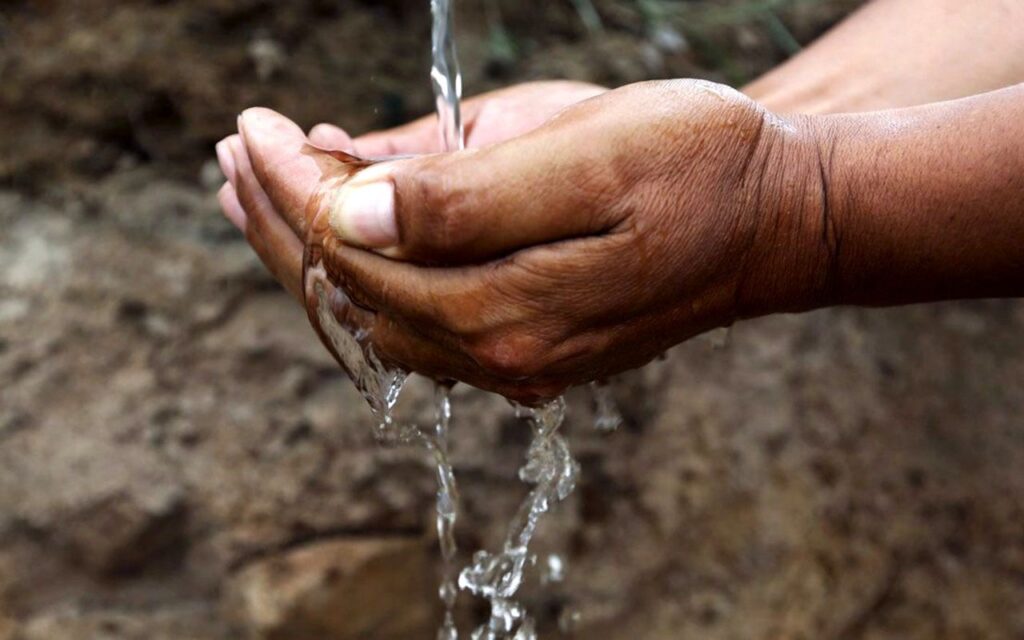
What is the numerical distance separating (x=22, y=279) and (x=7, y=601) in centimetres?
47

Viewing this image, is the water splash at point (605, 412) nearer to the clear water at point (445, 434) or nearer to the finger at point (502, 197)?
the clear water at point (445, 434)

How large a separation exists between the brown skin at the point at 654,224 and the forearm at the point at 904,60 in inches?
15.2

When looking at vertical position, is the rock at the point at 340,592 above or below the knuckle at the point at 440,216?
below

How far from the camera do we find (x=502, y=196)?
760 millimetres

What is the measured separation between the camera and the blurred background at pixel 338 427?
153 cm

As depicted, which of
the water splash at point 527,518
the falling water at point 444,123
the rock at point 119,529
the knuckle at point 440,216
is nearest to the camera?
the knuckle at point 440,216

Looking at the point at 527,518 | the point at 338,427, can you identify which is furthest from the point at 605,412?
the point at 338,427

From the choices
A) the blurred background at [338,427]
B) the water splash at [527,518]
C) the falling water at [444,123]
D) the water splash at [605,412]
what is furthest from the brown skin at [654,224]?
the blurred background at [338,427]

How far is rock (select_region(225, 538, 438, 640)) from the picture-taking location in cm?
155

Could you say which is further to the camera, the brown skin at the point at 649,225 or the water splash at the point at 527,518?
the water splash at the point at 527,518

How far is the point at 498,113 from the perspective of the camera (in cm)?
Answer: 129

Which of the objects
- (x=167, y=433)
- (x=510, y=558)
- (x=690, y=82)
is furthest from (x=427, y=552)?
(x=690, y=82)

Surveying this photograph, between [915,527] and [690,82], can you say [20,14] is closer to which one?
[690,82]

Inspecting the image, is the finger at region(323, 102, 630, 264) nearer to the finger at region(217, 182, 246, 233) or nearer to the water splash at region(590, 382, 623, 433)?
the finger at region(217, 182, 246, 233)
